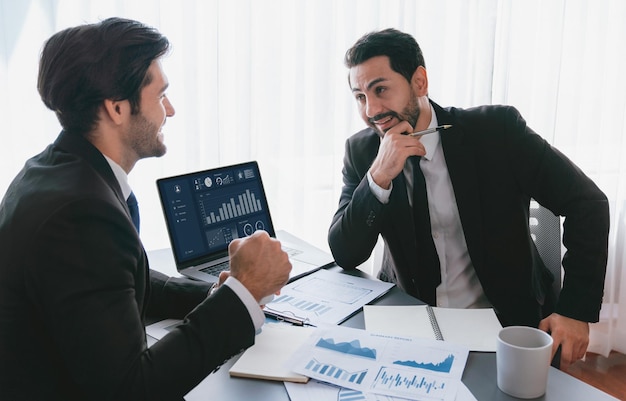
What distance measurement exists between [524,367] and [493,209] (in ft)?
2.55

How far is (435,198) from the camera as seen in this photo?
1.65m

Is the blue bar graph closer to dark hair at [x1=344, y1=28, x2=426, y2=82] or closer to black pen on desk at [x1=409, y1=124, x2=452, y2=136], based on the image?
black pen on desk at [x1=409, y1=124, x2=452, y2=136]

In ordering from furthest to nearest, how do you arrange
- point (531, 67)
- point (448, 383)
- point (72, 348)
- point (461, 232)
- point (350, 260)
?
point (531, 67)
point (461, 232)
point (350, 260)
point (448, 383)
point (72, 348)

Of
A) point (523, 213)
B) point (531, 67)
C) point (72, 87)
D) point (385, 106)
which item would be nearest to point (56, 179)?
point (72, 87)

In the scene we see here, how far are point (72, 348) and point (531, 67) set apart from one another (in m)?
2.38

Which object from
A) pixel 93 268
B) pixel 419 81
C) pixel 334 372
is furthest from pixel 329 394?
pixel 419 81

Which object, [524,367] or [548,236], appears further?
[548,236]

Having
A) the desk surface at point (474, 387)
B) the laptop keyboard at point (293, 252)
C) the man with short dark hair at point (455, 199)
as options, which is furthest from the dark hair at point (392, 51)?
the desk surface at point (474, 387)

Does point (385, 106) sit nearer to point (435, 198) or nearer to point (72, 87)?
point (435, 198)

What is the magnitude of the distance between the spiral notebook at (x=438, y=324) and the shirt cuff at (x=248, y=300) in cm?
29

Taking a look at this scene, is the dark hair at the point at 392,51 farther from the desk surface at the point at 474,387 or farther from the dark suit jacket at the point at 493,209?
the desk surface at the point at 474,387

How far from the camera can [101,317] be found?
803mm

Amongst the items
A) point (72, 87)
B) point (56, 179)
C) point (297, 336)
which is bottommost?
point (297, 336)

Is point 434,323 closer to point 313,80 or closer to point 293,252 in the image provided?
point 293,252
